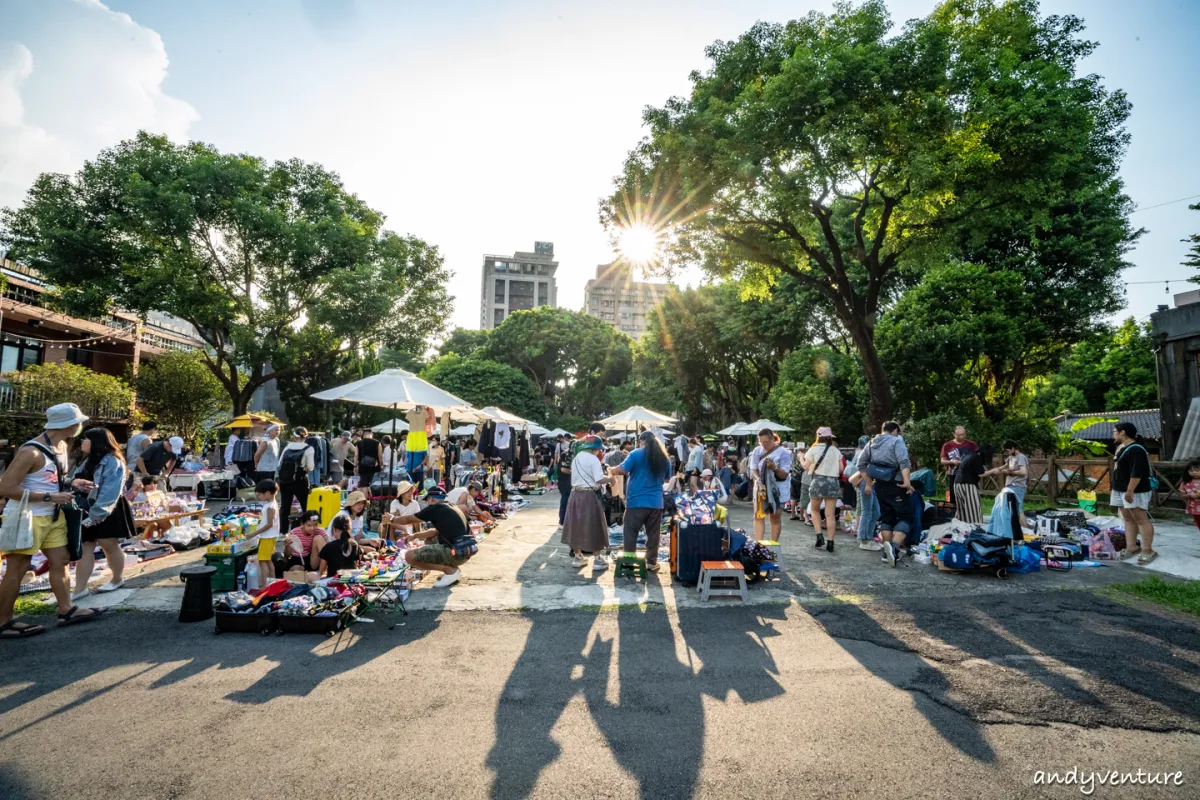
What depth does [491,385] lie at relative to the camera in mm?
39844

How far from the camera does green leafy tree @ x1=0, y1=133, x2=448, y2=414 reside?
1912cm

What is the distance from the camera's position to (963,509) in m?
9.56

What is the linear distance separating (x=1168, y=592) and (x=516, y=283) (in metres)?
88.8

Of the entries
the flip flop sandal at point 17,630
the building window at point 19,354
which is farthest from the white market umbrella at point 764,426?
the building window at point 19,354

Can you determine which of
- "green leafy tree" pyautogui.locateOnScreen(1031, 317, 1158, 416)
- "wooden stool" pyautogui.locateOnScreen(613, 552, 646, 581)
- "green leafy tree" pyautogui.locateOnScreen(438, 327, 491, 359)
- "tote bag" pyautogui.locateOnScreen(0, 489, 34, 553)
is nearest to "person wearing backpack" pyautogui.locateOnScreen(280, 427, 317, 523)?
"tote bag" pyautogui.locateOnScreen(0, 489, 34, 553)

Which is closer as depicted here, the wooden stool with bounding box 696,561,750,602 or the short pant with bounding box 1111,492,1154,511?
the wooden stool with bounding box 696,561,750,602

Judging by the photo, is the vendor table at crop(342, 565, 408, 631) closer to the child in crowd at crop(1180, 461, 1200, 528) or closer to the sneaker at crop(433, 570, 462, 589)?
the sneaker at crop(433, 570, 462, 589)

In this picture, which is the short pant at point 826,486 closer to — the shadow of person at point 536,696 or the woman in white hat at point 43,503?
the shadow of person at point 536,696

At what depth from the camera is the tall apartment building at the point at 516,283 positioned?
9019cm

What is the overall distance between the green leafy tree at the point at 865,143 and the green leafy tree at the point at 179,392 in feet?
61.9

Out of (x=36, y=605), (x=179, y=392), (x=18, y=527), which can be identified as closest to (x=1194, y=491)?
(x=18, y=527)

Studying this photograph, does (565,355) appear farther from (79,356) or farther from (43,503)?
(43,503)

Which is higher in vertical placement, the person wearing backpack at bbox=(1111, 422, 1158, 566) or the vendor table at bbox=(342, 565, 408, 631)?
the person wearing backpack at bbox=(1111, 422, 1158, 566)

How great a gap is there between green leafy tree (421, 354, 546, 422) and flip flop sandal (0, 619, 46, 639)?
112 ft
